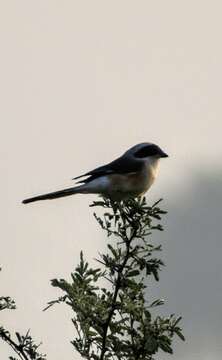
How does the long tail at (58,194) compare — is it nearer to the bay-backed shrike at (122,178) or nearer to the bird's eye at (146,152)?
the bay-backed shrike at (122,178)

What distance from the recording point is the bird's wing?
417 inches

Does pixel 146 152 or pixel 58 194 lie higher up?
pixel 146 152

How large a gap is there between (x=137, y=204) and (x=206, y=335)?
38.7ft

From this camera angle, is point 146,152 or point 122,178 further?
point 146,152

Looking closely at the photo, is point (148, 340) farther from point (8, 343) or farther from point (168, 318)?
point (8, 343)

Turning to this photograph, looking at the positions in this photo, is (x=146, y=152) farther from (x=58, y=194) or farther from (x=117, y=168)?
(x=58, y=194)

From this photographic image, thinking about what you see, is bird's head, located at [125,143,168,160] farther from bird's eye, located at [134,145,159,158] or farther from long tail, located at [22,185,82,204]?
long tail, located at [22,185,82,204]

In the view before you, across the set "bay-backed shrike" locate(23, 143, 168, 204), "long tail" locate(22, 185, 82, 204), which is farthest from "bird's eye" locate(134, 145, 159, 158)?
"long tail" locate(22, 185, 82, 204)

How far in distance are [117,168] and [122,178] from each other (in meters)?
0.27

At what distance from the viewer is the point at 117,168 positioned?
1076 centimetres

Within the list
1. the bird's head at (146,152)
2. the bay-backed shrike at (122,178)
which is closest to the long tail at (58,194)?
the bay-backed shrike at (122,178)

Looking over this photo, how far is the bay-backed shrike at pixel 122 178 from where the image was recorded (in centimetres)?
1041

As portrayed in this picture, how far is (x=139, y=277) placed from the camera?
7.82 metres

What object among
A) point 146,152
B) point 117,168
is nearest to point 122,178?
point 117,168
